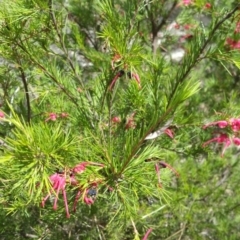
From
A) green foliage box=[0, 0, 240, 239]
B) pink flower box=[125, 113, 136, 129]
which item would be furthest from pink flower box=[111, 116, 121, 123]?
pink flower box=[125, 113, 136, 129]

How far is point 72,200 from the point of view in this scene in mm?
1039

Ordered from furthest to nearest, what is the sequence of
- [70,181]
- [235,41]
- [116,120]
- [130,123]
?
[235,41] → [116,120] → [130,123] → [70,181]

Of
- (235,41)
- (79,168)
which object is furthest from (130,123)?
(235,41)

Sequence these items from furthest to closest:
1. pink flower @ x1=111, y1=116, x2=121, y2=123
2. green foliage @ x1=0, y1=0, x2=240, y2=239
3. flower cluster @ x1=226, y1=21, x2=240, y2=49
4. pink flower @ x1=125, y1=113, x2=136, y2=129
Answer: flower cluster @ x1=226, y1=21, x2=240, y2=49 → pink flower @ x1=111, y1=116, x2=121, y2=123 → pink flower @ x1=125, y1=113, x2=136, y2=129 → green foliage @ x1=0, y1=0, x2=240, y2=239

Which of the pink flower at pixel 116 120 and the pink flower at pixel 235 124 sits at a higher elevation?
the pink flower at pixel 235 124

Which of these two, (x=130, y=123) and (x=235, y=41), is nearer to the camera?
(x=130, y=123)

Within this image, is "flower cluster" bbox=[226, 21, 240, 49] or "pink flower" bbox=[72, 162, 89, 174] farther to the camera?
"flower cluster" bbox=[226, 21, 240, 49]

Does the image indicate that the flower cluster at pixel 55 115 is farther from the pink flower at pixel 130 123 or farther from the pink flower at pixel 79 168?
the pink flower at pixel 79 168

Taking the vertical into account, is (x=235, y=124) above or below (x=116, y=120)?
above

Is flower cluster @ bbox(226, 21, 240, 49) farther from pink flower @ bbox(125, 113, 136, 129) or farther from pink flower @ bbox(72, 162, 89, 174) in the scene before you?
pink flower @ bbox(72, 162, 89, 174)

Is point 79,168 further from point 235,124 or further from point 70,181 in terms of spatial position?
point 235,124

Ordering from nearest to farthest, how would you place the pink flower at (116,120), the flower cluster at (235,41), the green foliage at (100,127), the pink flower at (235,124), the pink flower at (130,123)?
the green foliage at (100,127)
the pink flower at (235,124)
the pink flower at (130,123)
the pink flower at (116,120)
the flower cluster at (235,41)

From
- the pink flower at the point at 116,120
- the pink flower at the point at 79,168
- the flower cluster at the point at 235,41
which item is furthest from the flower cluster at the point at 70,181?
the flower cluster at the point at 235,41

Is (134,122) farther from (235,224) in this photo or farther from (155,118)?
(235,224)
